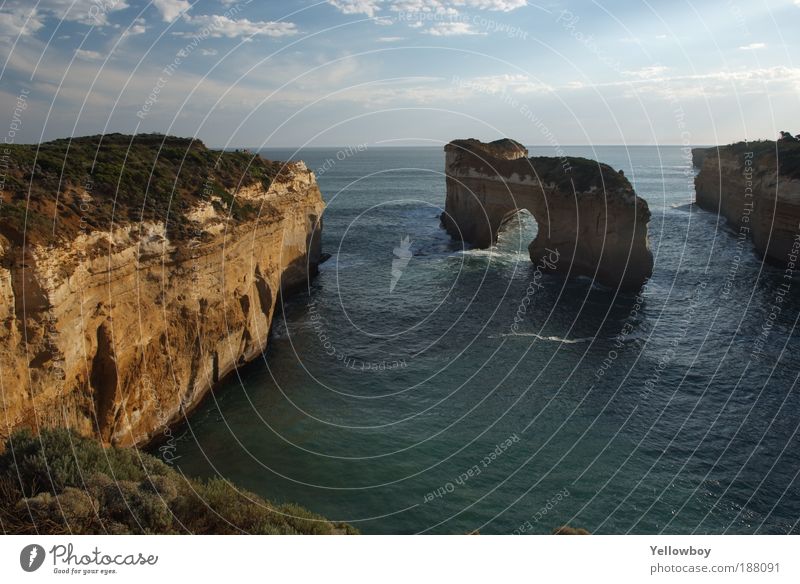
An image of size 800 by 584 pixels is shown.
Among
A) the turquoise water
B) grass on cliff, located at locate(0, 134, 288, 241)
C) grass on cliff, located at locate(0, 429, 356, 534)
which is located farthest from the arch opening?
grass on cliff, located at locate(0, 429, 356, 534)

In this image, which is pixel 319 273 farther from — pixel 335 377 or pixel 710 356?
pixel 710 356

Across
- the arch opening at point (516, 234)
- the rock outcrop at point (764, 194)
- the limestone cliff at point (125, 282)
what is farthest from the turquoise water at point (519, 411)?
the arch opening at point (516, 234)

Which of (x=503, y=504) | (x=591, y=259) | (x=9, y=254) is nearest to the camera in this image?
(x=9, y=254)

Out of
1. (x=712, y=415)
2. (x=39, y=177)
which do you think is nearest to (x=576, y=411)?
(x=712, y=415)

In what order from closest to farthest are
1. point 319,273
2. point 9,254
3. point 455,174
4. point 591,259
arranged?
point 9,254, point 591,259, point 319,273, point 455,174

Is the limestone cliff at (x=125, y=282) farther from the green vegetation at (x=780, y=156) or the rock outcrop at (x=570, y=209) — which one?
the green vegetation at (x=780, y=156)

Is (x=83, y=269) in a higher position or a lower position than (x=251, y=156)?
lower

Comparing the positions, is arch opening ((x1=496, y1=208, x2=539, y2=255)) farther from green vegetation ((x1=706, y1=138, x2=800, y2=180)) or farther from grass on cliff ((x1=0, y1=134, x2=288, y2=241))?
grass on cliff ((x1=0, y1=134, x2=288, y2=241))
